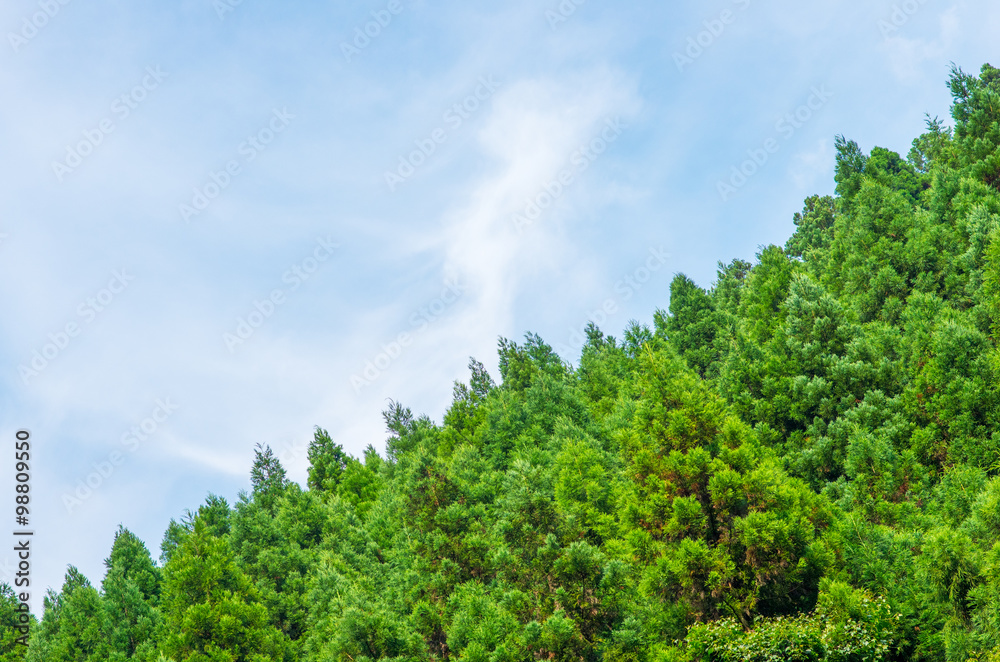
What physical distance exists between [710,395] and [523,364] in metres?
30.3

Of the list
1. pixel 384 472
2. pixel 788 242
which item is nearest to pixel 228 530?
pixel 384 472

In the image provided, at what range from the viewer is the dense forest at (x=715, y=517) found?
2050 centimetres

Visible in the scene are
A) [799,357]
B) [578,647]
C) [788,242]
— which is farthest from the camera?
[788,242]

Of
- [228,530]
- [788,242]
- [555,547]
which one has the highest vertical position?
[788,242]

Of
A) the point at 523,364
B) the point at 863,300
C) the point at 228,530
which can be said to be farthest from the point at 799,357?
the point at 228,530

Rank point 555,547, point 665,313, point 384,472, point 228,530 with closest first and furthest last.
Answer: point 555,547
point 228,530
point 665,313
point 384,472

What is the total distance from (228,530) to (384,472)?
521 inches

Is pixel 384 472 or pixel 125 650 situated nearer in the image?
pixel 125 650

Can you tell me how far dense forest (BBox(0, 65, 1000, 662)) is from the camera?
20500 millimetres

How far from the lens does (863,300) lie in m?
35.6

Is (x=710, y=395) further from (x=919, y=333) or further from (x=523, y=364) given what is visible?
(x=523, y=364)

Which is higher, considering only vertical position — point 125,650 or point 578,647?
point 125,650

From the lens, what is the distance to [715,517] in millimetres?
22297

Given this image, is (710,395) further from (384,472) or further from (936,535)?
(384,472)
